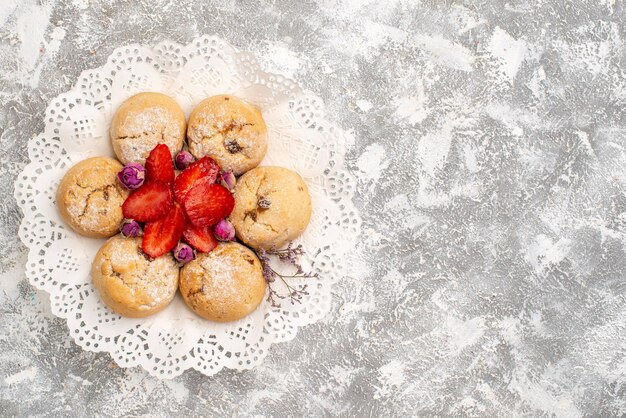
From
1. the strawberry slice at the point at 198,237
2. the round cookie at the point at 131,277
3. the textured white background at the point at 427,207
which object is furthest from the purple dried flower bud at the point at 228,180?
the textured white background at the point at 427,207

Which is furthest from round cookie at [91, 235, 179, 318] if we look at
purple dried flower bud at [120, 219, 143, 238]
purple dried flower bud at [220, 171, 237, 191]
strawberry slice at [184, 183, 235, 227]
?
purple dried flower bud at [220, 171, 237, 191]

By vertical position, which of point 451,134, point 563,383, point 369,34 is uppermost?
point 369,34

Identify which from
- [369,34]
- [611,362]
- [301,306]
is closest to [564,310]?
[611,362]

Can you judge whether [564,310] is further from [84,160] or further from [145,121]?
[84,160]

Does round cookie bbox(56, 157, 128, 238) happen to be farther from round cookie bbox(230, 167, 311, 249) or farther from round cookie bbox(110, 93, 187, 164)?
round cookie bbox(230, 167, 311, 249)

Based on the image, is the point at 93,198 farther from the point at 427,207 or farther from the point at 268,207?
the point at 427,207
